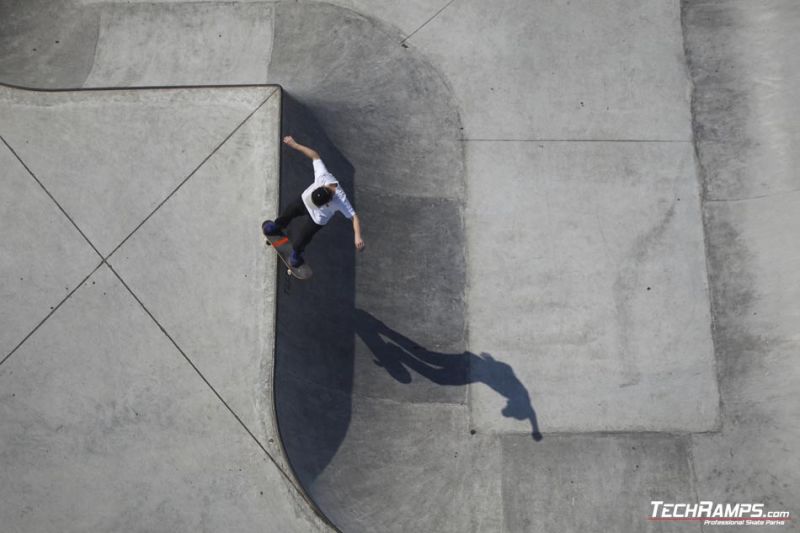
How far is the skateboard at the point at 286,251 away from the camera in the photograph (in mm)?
7434

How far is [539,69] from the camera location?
917cm

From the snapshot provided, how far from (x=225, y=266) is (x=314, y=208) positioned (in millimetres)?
1658

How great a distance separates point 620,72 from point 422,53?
3.07m

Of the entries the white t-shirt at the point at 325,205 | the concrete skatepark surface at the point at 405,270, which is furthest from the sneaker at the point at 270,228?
the white t-shirt at the point at 325,205

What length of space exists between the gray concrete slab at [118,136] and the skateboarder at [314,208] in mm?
1629

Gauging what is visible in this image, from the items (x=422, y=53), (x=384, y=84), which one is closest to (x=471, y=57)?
(x=422, y=53)

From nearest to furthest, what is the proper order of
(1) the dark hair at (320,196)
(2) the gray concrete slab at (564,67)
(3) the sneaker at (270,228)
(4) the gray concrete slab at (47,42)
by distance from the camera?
(1) the dark hair at (320,196)
(3) the sneaker at (270,228)
(2) the gray concrete slab at (564,67)
(4) the gray concrete slab at (47,42)

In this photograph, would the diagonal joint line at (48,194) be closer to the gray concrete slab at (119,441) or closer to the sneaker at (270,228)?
the gray concrete slab at (119,441)

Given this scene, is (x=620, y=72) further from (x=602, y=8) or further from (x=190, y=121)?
(x=190, y=121)

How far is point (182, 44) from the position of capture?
30.3ft

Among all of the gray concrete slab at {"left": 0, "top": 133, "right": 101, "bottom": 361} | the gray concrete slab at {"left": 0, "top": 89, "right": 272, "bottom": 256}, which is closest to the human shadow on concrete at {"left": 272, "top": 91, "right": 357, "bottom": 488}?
Answer: the gray concrete slab at {"left": 0, "top": 89, "right": 272, "bottom": 256}

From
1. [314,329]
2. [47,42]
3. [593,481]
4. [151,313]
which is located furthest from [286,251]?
[47,42]

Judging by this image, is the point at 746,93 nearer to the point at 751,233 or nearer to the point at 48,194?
the point at 751,233

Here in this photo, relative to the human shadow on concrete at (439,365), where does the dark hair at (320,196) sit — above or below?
above
